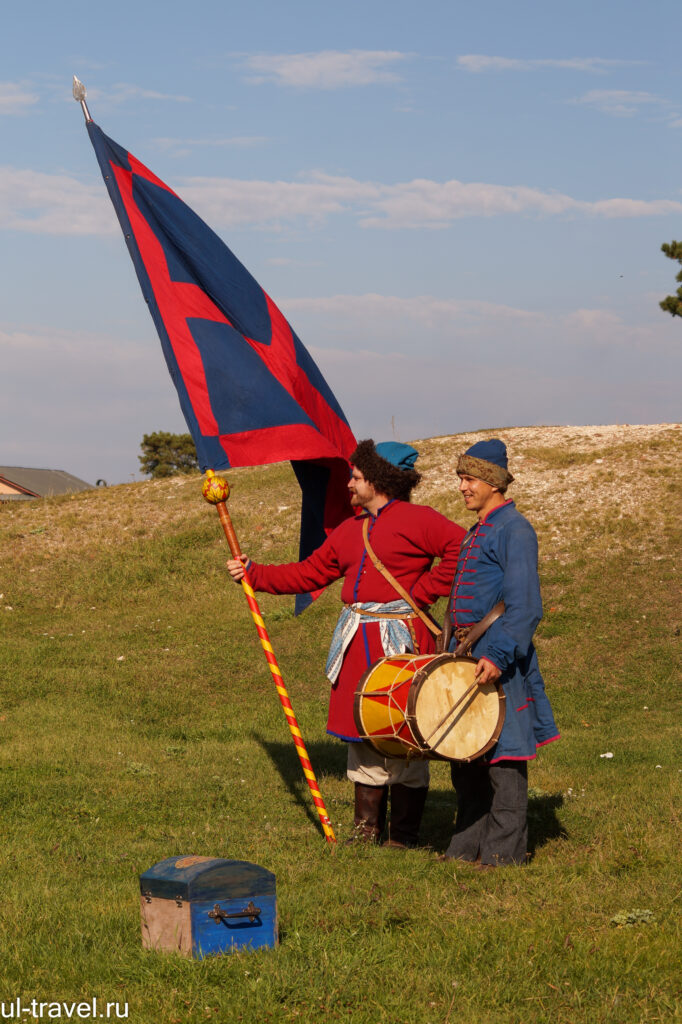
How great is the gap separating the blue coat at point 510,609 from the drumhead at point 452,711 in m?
0.17

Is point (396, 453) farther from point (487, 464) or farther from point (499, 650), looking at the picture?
point (499, 650)

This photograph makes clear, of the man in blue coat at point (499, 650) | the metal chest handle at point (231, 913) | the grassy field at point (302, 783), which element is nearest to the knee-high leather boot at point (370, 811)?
the grassy field at point (302, 783)

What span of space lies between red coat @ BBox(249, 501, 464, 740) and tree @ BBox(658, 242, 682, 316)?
2166 cm

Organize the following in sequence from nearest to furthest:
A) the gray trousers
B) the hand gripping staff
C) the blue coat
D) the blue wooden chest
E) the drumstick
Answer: the blue wooden chest → the drumstick → the blue coat → the gray trousers → the hand gripping staff

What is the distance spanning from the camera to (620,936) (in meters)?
5.38

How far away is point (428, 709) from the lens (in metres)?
6.43

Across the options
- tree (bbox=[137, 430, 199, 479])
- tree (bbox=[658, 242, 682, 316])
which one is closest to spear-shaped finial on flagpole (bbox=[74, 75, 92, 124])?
tree (bbox=[658, 242, 682, 316])

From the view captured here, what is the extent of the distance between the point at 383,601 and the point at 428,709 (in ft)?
4.44

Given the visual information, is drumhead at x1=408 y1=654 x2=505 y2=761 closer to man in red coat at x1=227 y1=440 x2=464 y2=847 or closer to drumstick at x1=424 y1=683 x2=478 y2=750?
drumstick at x1=424 y1=683 x2=478 y2=750

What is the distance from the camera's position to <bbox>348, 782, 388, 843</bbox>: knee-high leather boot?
766cm

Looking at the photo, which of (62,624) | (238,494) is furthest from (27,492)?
(62,624)

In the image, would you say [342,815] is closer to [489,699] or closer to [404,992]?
[489,699]

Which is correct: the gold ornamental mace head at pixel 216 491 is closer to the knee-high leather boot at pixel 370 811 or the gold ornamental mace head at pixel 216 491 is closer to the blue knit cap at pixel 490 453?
the blue knit cap at pixel 490 453

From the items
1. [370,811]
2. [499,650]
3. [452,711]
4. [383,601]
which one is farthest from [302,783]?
[499,650]
